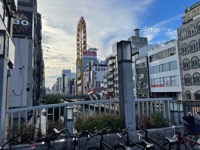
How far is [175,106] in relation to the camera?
566 centimetres

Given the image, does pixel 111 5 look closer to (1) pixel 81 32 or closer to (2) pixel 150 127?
(2) pixel 150 127

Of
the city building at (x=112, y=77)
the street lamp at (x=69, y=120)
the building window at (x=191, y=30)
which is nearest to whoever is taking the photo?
the street lamp at (x=69, y=120)

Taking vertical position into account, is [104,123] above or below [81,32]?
Result: below

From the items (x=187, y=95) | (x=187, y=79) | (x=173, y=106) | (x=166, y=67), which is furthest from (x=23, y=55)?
(x=166, y=67)

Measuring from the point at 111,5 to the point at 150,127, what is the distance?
7.04 meters

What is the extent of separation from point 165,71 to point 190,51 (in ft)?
22.3

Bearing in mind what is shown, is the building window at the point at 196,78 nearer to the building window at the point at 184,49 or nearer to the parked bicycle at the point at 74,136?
the building window at the point at 184,49

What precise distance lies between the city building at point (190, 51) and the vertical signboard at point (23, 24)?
2420 cm

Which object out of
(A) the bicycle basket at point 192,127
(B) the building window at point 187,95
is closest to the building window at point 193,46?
(B) the building window at point 187,95

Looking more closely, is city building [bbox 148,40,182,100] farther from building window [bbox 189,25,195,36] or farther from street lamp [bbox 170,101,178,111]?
street lamp [bbox 170,101,178,111]

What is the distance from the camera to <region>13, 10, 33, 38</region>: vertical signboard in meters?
19.2

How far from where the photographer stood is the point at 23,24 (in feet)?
64.4

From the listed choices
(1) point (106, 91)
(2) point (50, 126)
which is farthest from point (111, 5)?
(1) point (106, 91)

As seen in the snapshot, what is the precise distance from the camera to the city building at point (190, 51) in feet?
93.0
